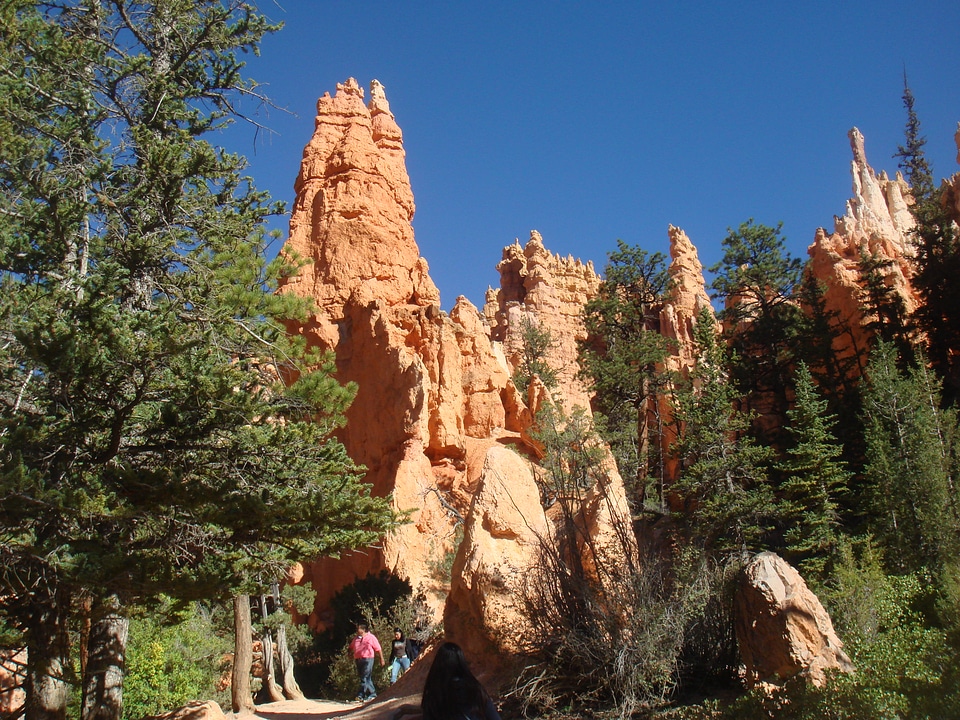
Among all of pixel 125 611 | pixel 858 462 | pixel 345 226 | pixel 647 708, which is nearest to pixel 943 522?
pixel 858 462

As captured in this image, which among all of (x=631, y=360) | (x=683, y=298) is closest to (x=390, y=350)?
(x=631, y=360)

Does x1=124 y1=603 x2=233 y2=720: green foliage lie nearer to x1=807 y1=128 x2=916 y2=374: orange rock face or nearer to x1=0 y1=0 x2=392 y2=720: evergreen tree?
x1=0 y1=0 x2=392 y2=720: evergreen tree

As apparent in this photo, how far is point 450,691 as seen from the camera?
376cm

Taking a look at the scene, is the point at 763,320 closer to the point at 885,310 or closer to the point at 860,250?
the point at 885,310

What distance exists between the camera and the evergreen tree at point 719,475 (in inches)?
781

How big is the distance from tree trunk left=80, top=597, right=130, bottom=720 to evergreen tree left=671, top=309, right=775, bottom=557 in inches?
527

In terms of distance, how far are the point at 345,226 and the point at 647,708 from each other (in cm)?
2316

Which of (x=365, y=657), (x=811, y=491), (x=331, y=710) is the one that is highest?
(x=811, y=491)

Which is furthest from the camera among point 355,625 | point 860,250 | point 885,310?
point 860,250

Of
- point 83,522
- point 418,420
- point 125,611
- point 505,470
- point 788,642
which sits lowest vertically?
point 788,642

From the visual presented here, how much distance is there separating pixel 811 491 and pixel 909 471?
7.77 ft

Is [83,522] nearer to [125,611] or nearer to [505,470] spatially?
[125,611]

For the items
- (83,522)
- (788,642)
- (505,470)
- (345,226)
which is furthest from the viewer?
(345,226)

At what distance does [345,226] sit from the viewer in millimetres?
27844
